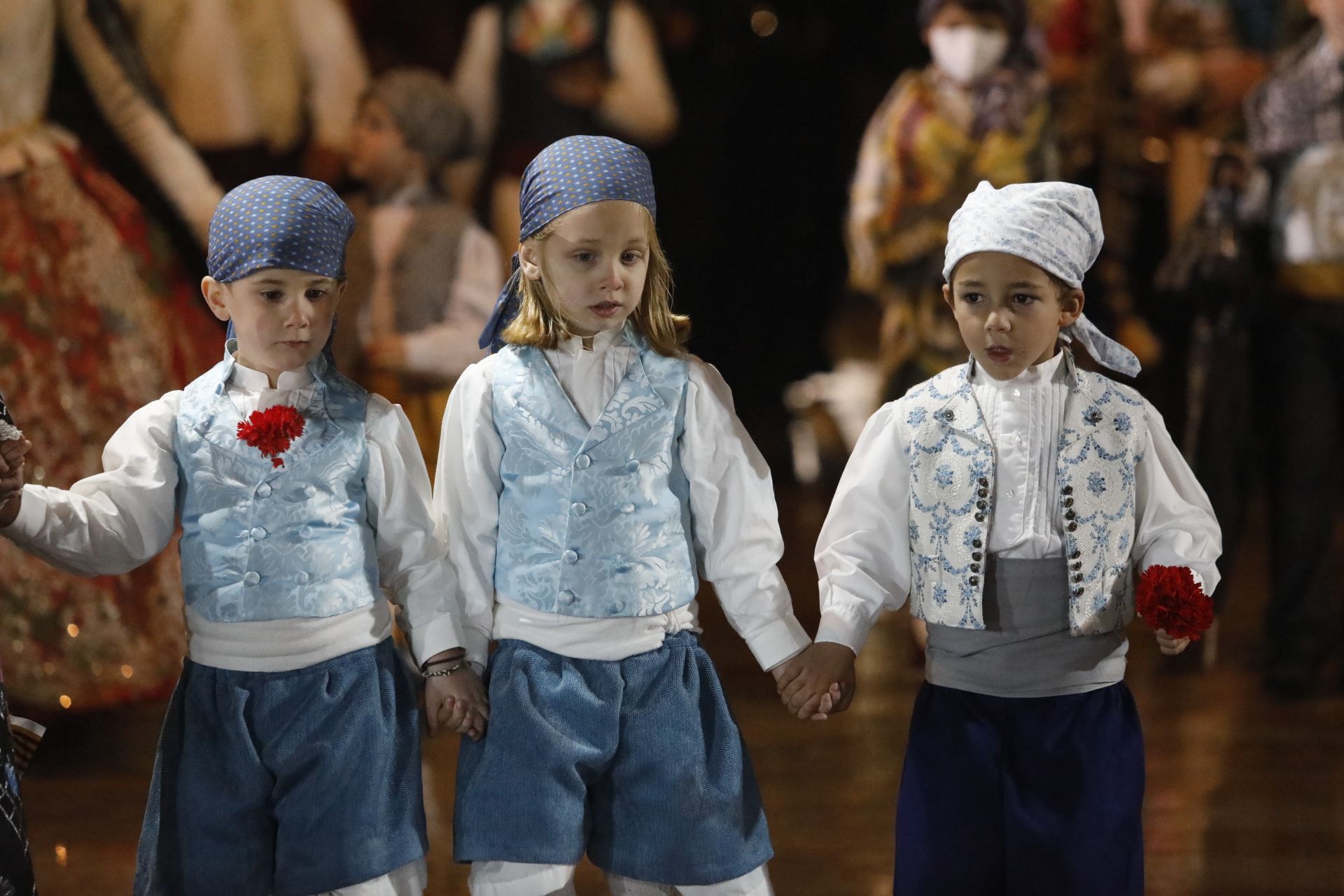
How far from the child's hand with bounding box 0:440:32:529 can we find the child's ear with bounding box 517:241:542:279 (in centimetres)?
71

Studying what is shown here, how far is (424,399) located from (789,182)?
3130mm

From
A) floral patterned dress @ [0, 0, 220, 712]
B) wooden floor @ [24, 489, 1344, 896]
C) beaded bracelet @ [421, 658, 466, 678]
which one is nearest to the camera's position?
beaded bracelet @ [421, 658, 466, 678]

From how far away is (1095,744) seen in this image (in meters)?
2.11

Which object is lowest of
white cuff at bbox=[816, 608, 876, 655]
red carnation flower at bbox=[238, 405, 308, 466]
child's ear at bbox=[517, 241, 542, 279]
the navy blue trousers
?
the navy blue trousers

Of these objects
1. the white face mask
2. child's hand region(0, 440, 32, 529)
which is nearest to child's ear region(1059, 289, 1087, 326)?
child's hand region(0, 440, 32, 529)

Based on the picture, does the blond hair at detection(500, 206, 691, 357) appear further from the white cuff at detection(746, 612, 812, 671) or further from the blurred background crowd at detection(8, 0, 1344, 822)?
the blurred background crowd at detection(8, 0, 1344, 822)

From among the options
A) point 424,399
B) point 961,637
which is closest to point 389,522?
point 961,637

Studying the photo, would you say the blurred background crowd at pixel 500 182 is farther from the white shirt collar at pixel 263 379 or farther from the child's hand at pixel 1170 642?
the child's hand at pixel 1170 642

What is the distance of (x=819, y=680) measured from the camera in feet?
7.07

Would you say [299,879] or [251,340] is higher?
[251,340]

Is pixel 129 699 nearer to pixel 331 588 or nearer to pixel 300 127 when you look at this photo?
pixel 300 127

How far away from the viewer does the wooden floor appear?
2895 millimetres

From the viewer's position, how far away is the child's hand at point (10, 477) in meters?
1.94

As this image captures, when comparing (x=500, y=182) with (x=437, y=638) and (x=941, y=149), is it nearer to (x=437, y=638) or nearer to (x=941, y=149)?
(x=941, y=149)
